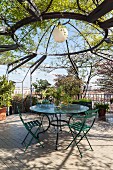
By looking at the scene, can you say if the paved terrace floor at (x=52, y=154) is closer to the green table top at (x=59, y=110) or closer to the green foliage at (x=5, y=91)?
the green table top at (x=59, y=110)

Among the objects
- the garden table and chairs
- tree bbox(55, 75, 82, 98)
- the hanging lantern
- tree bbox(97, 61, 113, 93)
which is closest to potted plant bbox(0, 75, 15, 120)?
the garden table and chairs

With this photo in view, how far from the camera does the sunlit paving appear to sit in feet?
10.4

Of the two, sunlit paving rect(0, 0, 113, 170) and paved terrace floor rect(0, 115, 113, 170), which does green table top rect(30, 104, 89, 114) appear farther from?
paved terrace floor rect(0, 115, 113, 170)

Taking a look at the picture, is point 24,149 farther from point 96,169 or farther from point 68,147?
point 96,169

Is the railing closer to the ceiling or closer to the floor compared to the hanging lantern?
closer to the floor

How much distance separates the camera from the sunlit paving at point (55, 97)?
318 centimetres

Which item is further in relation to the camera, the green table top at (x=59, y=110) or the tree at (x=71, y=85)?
the tree at (x=71, y=85)

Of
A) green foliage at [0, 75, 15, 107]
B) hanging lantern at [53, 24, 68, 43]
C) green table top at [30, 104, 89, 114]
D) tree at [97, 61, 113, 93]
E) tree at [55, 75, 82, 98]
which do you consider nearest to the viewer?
hanging lantern at [53, 24, 68, 43]

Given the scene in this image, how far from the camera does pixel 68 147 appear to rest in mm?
3926

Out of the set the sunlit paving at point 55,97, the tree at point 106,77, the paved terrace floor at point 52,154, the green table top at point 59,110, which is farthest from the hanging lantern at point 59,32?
the tree at point 106,77

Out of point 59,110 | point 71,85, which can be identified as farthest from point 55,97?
point 71,85

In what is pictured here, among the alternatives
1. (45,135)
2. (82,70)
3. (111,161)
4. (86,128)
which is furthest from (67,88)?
(111,161)

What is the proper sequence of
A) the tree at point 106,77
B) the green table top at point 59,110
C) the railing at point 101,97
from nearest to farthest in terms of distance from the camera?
the green table top at point 59,110 < the tree at point 106,77 < the railing at point 101,97

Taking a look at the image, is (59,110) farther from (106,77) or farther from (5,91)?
(106,77)
